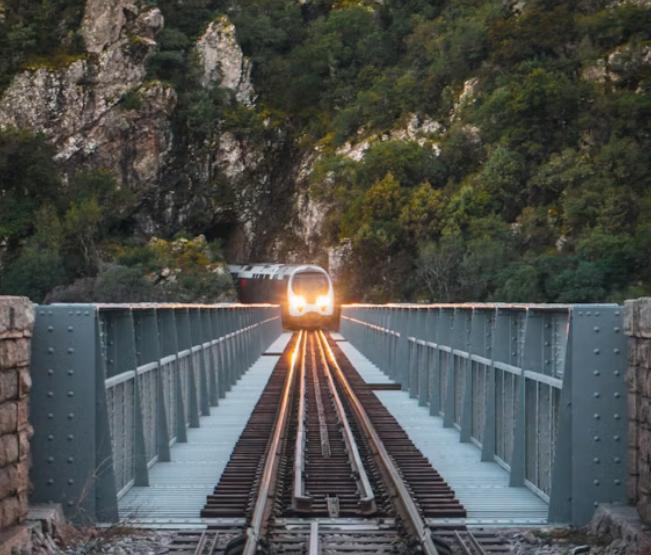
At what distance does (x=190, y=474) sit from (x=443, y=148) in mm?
84332

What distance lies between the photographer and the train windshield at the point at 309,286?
63.1 meters

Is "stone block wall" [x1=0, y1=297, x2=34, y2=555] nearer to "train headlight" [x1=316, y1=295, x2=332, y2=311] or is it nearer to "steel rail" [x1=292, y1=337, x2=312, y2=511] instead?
"steel rail" [x1=292, y1=337, x2=312, y2=511]

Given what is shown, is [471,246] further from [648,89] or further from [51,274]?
[51,274]

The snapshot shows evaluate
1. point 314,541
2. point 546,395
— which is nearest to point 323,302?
point 546,395

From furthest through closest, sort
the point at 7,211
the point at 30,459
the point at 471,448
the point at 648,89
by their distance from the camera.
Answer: the point at 7,211
the point at 648,89
the point at 471,448
the point at 30,459

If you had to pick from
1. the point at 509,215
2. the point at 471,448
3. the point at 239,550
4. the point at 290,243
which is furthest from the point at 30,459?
the point at 290,243

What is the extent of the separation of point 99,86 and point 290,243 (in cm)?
2056

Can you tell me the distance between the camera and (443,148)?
9619 cm

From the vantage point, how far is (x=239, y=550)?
902 centimetres

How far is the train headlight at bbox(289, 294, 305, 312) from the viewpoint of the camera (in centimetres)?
6328

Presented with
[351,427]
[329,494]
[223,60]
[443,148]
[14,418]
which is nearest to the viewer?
[14,418]

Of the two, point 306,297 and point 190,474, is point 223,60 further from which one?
point 190,474

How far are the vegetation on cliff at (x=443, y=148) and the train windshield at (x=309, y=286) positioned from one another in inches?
606

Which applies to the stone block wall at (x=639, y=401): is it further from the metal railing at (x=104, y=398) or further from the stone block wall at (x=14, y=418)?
the stone block wall at (x=14, y=418)
